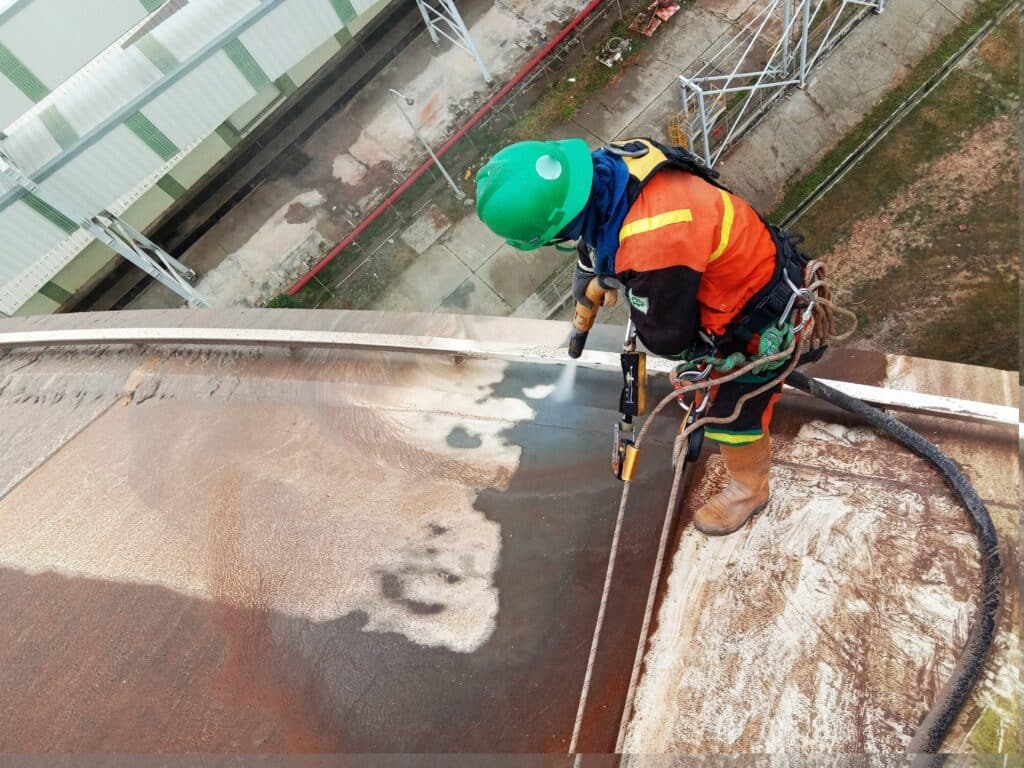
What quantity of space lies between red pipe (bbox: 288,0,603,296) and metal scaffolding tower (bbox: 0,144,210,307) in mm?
1247

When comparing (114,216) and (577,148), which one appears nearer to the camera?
(577,148)

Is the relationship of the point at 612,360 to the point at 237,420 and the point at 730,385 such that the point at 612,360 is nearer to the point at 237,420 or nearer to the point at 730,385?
the point at 730,385

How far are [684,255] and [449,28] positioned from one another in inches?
282

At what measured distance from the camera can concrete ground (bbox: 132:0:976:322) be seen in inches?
275

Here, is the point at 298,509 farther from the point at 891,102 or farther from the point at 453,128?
the point at 891,102

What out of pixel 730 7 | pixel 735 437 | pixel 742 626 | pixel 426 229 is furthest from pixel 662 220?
pixel 730 7

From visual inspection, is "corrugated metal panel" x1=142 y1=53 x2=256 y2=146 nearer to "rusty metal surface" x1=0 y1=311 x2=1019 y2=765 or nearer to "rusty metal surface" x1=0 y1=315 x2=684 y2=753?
"rusty metal surface" x1=0 y1=315 x2=684 y2=753

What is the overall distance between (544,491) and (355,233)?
568cm

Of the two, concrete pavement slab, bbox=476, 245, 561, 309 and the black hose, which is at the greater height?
the black hose

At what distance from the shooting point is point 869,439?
9.31 feet

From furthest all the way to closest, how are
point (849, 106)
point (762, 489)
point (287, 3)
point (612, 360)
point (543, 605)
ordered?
point (849, 106) → point (287, 3) → point (612, 360) → point (762, 489) → point (543, 605)

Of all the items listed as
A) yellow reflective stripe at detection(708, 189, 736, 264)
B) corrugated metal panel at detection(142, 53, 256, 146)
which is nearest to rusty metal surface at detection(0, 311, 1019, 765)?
yellow reflective stripe at detection(708, 189, 736, 264)

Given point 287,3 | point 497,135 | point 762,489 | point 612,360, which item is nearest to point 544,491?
point 612,360

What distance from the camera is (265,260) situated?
310 inches
